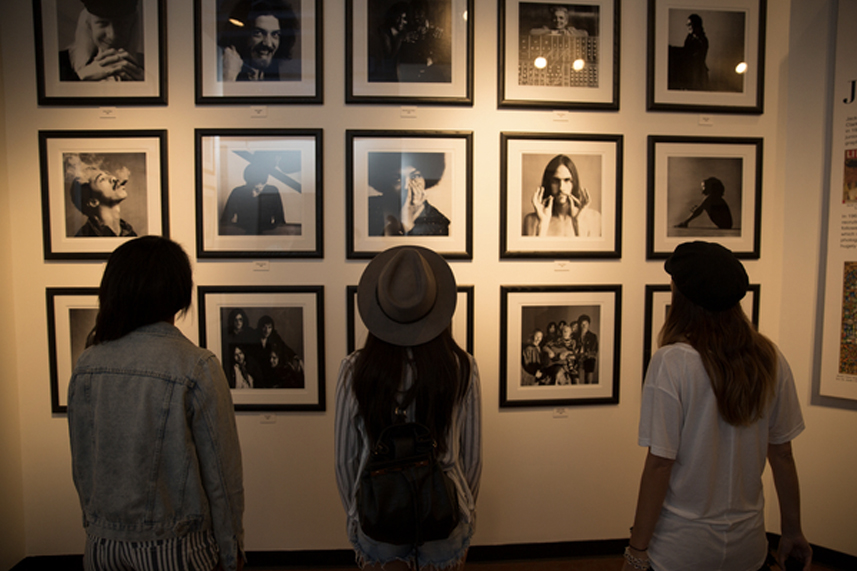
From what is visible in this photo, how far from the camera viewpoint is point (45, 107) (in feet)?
8.82

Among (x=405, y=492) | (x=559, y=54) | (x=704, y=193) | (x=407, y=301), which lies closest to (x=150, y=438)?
(x=405, y=492)

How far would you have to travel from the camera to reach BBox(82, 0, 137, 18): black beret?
265 cm

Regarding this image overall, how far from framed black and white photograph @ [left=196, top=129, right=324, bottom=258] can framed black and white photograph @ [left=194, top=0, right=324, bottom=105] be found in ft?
0.82

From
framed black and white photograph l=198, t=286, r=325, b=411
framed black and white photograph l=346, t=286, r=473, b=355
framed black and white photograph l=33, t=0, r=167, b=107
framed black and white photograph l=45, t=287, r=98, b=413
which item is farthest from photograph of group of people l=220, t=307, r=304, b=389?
framed black and white photograph l=33, t=0, r=167, b=107

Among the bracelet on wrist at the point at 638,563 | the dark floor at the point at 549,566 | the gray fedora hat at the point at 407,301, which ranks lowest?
the dark floor at the point at 549,566

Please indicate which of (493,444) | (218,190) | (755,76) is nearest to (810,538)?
(493,444)

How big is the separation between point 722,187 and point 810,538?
2.53 m

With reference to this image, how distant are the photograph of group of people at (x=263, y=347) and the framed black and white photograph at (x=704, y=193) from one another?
98.5 inches

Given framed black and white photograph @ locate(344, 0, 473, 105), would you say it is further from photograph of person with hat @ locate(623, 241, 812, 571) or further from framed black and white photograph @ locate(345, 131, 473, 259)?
photograph of person with hat @ locate(623, 241, 812, 571)

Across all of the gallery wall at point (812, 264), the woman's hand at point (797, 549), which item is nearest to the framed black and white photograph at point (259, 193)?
the woman's hand at point (797, 549)

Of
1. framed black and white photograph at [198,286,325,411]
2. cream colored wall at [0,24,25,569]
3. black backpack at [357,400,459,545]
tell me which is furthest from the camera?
framed black and white photograph at [198,286,325,411]

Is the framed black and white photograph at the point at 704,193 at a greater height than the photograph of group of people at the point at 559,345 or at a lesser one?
greater

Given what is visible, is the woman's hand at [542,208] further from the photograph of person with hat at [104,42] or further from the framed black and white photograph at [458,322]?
the photograph of person with hat at [104,42]

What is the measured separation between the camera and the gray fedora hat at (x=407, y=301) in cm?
153
